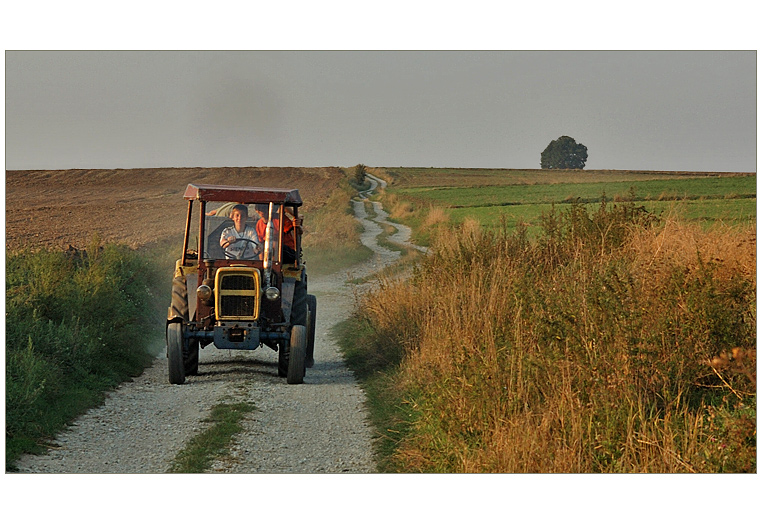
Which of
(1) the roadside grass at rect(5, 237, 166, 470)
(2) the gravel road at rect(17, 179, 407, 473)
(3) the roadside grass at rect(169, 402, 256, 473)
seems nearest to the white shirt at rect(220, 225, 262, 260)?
(2) the gravel road at rect(17, 179, 407, 473)

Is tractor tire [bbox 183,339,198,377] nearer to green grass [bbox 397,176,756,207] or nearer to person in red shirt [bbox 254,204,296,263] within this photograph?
person in red shirt [bbox 254,204,296,263]

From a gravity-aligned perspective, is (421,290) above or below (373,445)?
above

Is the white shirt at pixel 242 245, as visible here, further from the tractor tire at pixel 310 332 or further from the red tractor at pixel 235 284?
the tractor tire at pixel 310 332

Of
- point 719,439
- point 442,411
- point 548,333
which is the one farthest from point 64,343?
point 719,439

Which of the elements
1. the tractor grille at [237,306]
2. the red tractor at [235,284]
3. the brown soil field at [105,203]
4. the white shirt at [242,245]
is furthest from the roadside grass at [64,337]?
the brown soil field at [105,203]

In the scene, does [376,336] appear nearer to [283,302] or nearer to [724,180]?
[283,302]

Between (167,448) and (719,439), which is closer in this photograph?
(719,439)
